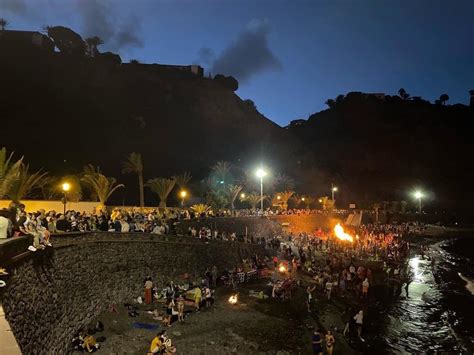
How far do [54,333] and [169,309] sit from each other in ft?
21.3

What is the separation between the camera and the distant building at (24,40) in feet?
286

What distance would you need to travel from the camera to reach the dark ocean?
17359mm

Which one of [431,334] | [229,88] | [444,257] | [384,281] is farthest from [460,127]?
[431,334]

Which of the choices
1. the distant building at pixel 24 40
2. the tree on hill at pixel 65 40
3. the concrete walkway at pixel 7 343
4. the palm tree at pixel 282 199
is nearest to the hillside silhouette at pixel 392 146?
the palm tree at pixel 282 199

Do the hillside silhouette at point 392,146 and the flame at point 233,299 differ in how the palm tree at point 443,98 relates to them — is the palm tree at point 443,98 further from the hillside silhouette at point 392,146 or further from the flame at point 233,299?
the flame at point 233,299

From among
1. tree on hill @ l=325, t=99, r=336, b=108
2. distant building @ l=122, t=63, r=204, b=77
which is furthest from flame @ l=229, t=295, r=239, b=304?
tree on hill @ l=325, t=99, r=336, b=108

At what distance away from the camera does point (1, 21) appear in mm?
97625

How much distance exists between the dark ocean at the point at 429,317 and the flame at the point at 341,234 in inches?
442

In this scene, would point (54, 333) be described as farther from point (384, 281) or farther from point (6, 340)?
point (384, 281)

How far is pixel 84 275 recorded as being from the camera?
18.1 m

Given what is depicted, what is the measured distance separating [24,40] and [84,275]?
94.5 metres

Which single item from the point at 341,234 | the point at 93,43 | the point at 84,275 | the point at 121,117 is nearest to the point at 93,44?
the point at 93,43

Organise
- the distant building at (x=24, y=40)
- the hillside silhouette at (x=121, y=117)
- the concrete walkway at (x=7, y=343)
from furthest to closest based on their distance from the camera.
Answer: the distant building at (x=24, y=40) → the hillside silhouette at (x=121, y=117) → the concrete walkway at (x=7, y=343)

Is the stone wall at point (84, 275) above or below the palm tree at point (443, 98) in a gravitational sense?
below
